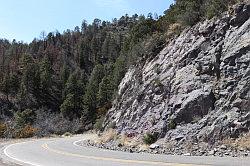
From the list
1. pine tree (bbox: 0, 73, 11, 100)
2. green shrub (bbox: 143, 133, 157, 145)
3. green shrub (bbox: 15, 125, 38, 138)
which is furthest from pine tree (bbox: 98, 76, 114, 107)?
green shrub (bbox: 143, 133, 157, 145)

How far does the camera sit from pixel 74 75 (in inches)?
4500

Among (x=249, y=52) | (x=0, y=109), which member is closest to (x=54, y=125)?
(x=0, y=109)

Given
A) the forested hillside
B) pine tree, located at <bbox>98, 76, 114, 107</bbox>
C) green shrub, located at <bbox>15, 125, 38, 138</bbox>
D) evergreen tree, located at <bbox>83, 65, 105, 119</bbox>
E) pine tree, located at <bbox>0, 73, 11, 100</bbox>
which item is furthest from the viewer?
pine tree, located at <bbox>0, 73, 11, 100</bbox>

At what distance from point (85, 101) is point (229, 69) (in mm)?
76090

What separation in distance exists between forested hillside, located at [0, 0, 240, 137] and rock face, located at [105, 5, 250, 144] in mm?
1972

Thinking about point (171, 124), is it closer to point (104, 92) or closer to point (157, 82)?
point (157, 82)

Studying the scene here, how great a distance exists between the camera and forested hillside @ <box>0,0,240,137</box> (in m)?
35.9

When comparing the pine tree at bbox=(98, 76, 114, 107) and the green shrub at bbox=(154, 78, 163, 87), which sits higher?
the pine tree at bbox=(98, 76, 114, 107)

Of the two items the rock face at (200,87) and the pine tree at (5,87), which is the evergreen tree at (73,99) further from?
the rock face at (200,87)

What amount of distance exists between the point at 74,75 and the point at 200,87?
9050 cm

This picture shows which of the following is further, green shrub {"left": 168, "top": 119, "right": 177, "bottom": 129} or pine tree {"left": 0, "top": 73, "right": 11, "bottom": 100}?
pine tree {"left": 0, "top": 73, "right": 11, "bottom": 100}

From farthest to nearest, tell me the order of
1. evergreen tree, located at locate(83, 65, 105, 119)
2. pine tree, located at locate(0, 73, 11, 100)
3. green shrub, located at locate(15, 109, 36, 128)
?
1. pine tree, located at locate(0, 73, 11, 100)
2. evergreen tree, located at locate(83, 65, 105, 119)
3. green shrub, located at locate(15, 109, 36, 128)

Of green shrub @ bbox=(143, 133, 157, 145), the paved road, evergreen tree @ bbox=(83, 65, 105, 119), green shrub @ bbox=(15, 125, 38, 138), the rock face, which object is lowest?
the paved road

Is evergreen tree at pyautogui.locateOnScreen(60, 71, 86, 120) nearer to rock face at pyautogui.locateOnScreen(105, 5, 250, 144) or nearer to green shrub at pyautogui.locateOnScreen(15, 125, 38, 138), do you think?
green shrub at pyautogui.locateOnScreen(15, 125, 38, 138)
